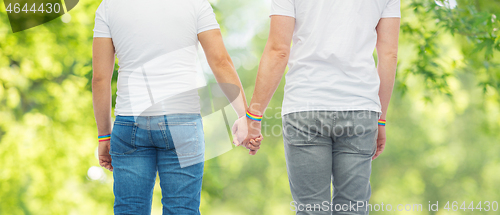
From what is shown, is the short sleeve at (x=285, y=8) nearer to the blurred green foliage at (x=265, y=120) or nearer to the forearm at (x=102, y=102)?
the forearm at (x=102, y=102)

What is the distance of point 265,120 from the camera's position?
14.4ft

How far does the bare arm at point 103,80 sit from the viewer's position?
4.60 ft

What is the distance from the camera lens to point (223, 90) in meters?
1.50

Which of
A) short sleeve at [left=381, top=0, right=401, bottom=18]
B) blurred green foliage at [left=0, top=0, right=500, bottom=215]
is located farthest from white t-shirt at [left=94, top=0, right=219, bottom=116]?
blurred green foliage at [left=0, top=0, right=500, bottom=215]

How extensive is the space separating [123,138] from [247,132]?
1.67 ft

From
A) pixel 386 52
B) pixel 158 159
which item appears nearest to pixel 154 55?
pixel 158 159

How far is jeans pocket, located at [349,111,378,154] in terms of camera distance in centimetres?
125

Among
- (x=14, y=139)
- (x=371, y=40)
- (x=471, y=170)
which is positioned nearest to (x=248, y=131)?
(x=371, y=40)

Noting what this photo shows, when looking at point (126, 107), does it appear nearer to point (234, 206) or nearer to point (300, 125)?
point (300, 125)

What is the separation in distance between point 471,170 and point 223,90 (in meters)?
5.18

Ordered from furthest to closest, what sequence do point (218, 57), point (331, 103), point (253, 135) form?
point (253, 135) → point (218, 57) → point (331, 103)

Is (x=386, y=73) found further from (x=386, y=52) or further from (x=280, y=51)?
(x=280, y=51)

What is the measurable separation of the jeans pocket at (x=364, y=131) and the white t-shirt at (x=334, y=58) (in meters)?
0.03

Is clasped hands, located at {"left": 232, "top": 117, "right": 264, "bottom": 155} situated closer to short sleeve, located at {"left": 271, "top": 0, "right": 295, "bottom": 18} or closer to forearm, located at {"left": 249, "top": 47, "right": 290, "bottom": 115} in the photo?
forearm, located at {"left": 249, "top": 47, "right": 290, "bottom": 115}
